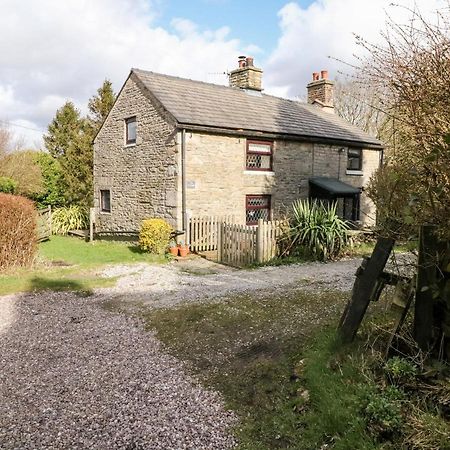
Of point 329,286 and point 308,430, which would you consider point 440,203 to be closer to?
point 308,430

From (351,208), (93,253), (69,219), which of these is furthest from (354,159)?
(69,219)

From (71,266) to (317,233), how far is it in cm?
738

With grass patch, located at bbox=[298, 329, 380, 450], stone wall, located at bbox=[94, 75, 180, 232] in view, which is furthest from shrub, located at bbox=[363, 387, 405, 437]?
stone wall, located at bbox=[94, 75, 180, 232]

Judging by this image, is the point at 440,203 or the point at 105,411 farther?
the point at 105,411

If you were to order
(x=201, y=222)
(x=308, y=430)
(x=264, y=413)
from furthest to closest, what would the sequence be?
(x=201, y=222), (x=264, y=413), (x=308, y=430)

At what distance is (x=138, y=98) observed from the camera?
1689 cm

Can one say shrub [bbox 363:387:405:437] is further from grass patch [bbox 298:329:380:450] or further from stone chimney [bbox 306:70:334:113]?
stone chimney [bbox 306:70:334:113]

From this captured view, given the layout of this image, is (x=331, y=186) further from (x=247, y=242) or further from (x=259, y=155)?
(x=247, y=242)

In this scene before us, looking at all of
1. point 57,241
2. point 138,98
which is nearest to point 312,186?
point 138,98

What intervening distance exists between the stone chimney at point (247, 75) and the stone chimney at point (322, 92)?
5172 millimetres

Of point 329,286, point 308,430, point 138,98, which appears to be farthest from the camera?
point 138,98

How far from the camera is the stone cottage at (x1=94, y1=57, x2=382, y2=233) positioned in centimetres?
1513

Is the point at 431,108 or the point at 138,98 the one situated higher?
the point at 138,98

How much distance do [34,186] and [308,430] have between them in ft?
79.3
